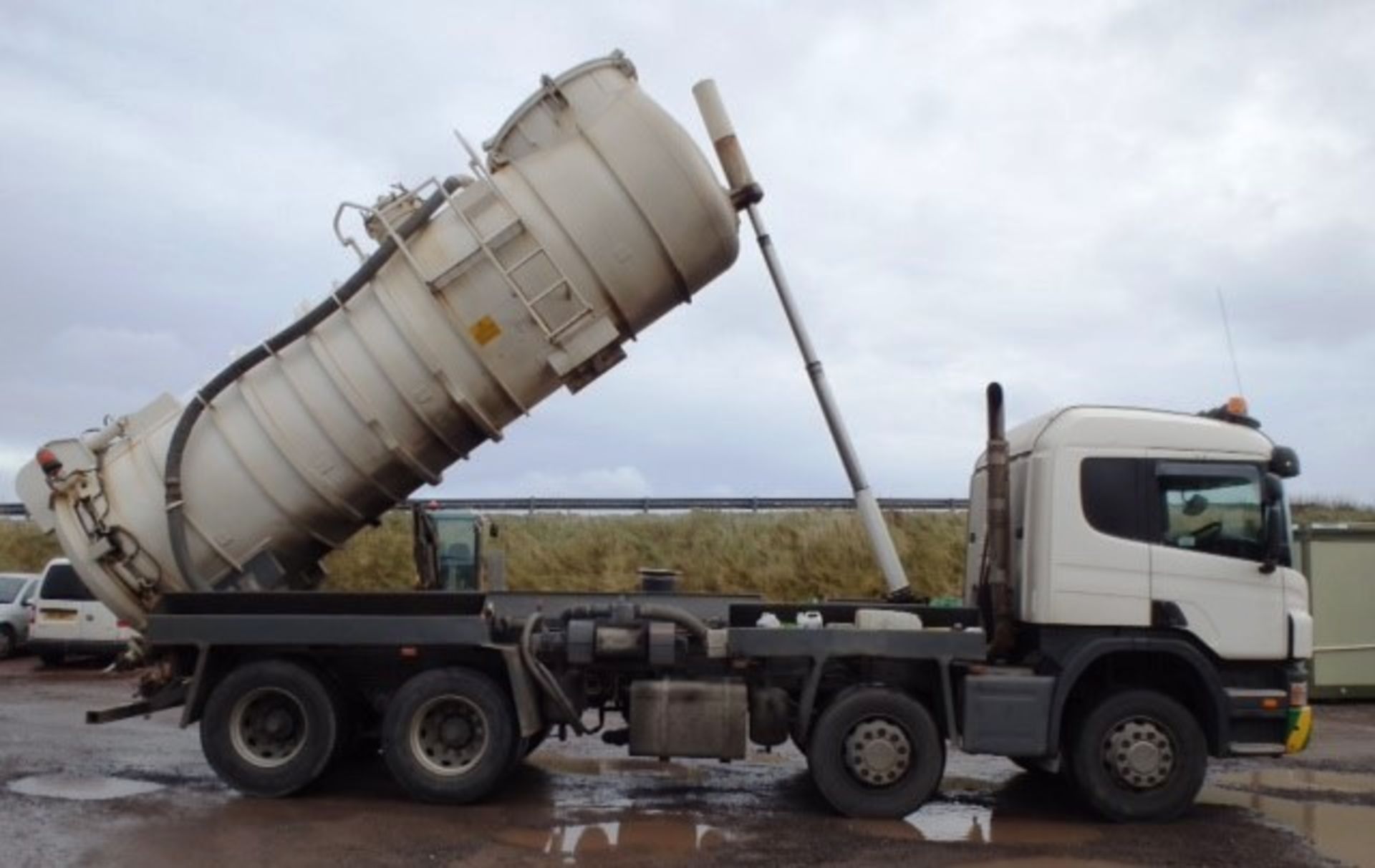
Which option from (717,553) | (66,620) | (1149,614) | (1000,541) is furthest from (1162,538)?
(66,620)

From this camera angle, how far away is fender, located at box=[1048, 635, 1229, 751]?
991 cm

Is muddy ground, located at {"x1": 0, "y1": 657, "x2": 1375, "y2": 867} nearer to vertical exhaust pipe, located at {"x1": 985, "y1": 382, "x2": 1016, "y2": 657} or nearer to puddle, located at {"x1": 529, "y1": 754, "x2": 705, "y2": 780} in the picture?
puddle, located at {"x1": 529, "y1": 754, "x2": 705, "y2": 780}

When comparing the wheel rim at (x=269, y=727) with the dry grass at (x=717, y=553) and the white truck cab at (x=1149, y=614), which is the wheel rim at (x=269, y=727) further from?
the dry grass at (x=717, y=553)

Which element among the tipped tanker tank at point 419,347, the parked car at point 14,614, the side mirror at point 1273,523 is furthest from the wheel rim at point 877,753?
the parked car at point 14,614

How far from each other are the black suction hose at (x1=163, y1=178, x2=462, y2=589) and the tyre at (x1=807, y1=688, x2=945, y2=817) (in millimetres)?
4820

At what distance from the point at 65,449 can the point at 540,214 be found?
4196 millimetres

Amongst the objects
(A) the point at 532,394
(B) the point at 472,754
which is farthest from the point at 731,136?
(B) the point at 472,754

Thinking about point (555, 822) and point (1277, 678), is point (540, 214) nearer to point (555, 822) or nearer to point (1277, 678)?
point (555, 822)

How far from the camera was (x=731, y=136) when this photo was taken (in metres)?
10.8

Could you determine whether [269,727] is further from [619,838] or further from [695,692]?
[695,692]

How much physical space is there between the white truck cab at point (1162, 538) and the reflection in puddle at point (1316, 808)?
4.21 feet

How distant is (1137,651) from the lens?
32.8ft

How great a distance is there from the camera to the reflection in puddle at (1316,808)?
9.38 metres

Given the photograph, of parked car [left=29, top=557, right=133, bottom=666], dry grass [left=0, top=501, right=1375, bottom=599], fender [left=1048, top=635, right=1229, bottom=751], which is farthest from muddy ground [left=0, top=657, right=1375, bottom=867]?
dry grass [left=0, top=501, right=1375, bottom=599]
